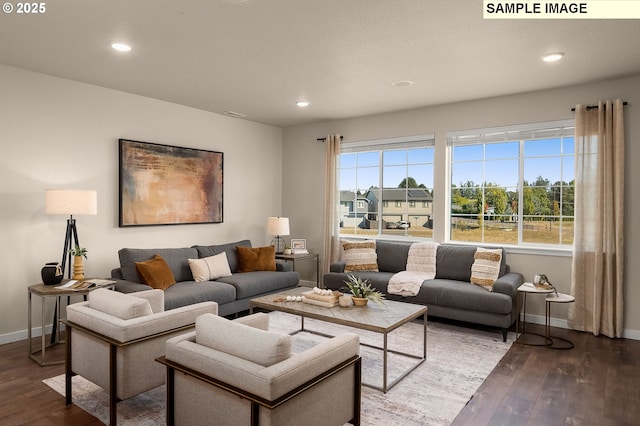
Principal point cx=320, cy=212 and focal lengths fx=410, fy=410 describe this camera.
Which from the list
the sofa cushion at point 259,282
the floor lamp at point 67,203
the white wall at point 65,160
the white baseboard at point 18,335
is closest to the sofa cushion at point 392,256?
the sofa cushion at point 259,282

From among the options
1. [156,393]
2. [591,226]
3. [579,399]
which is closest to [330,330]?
[156,393]

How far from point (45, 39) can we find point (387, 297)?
4214mm

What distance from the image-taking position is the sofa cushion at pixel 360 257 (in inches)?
219


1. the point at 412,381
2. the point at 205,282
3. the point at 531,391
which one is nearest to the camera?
the point at 531,391

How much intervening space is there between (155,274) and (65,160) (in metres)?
1.57

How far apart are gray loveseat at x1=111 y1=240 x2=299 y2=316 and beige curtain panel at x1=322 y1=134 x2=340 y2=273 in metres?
0.92

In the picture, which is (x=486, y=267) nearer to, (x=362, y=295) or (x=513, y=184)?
(x=513, y=184)

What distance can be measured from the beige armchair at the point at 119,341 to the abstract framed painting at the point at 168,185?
234 cm

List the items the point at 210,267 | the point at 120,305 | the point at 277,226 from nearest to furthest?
the point at 120,305 < the point at 210,267 < the point at 277,226

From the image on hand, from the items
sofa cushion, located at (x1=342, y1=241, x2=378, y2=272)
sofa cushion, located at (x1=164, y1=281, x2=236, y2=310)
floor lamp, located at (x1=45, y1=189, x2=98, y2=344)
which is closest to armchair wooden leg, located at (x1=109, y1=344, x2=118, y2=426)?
sofa cushion, located at (x1=164, y1=281, x2=236, y2=310)

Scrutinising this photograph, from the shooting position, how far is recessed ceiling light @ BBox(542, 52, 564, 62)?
3.61m

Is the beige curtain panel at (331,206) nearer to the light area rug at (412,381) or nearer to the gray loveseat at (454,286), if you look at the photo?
the gray loveseat at (454,286)

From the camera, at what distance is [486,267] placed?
15.5ft

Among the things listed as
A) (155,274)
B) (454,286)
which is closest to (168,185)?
(155,274)
